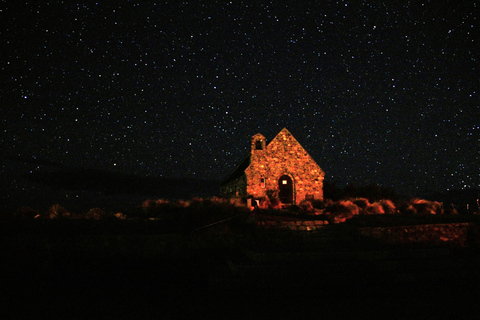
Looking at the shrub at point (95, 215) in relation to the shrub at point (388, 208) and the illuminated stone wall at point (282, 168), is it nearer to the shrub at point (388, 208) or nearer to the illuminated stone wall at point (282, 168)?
the illuminated stone wall at point (282, 168)

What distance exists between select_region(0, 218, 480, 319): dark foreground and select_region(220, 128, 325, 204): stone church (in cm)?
1230

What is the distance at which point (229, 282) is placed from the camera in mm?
7219

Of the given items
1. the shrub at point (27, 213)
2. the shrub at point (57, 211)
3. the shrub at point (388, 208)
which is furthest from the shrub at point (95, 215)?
the shrub at point (388, 208)

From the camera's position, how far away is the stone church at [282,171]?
75.8ft

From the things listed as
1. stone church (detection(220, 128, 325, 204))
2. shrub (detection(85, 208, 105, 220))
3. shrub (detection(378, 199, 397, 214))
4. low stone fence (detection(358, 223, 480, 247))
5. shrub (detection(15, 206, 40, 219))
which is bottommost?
low stone fence (detection(358, 223, 480, 247))

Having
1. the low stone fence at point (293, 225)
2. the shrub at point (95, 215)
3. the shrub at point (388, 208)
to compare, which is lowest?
the shrub at point (388, 208)

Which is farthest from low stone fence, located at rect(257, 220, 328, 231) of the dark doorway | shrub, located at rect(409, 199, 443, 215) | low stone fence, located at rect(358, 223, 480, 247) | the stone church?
shrub, located at rect(409, 199, 443, 215)

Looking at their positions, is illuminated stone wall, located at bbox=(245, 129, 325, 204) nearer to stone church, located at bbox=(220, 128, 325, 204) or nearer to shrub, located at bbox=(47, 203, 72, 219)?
stone church, located at bbox=(220, 128, 325, 204)

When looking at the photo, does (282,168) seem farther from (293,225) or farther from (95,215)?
(95,215)

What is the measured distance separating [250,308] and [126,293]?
11.3 ft

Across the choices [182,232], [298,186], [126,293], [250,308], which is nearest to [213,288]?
[250,308]

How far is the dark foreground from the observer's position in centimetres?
591

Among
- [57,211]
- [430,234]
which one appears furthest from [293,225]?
[57,211]

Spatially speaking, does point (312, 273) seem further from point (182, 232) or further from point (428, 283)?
point (182, 232)
